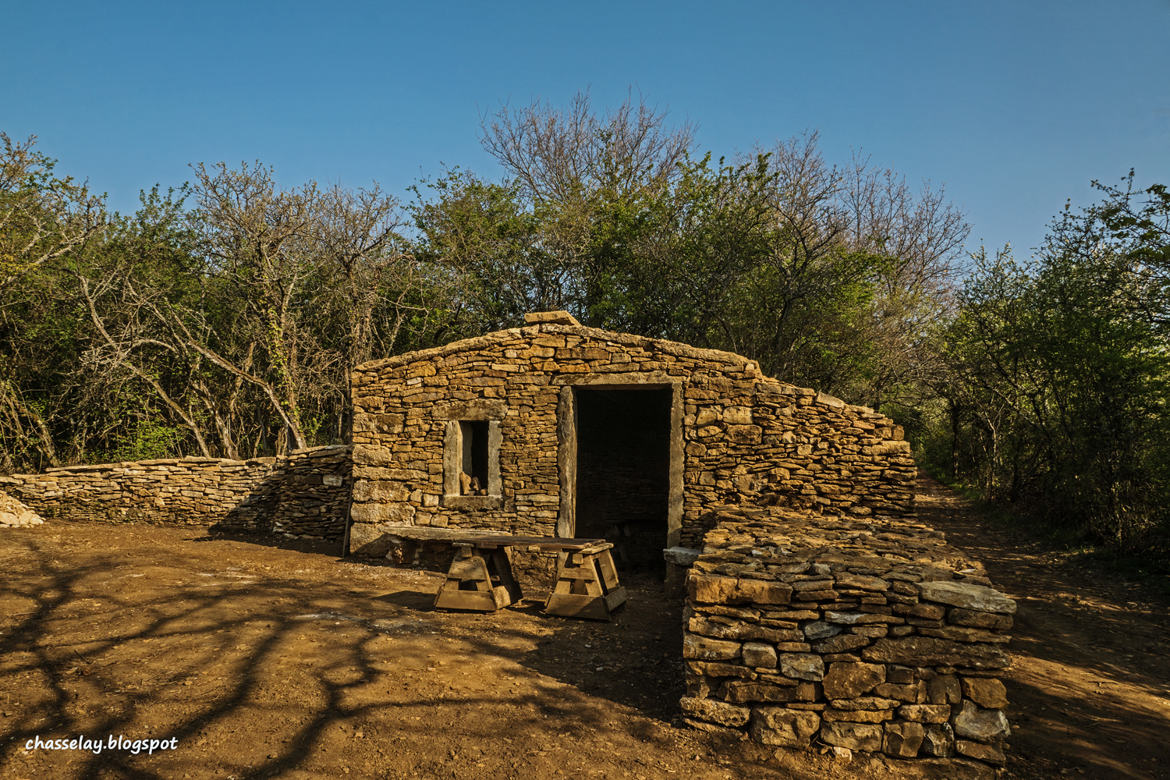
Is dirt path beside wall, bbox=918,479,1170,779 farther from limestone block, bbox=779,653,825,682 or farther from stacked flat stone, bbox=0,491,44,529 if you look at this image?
stacked flat stone, bbox=0,491,44,529

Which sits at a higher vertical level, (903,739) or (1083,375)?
(1083,375)

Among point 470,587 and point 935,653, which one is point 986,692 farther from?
point 470,587

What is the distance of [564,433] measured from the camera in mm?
9227

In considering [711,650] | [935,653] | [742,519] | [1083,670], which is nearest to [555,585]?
[742,519]

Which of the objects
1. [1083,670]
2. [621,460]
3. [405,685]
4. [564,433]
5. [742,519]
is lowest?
[1083,670]

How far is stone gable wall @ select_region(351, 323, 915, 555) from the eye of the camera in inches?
320

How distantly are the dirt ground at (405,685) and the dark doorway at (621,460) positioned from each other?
5.63m

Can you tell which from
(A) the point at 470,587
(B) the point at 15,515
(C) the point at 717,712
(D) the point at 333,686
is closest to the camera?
(C) the point at 717,712

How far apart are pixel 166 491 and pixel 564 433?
337 inches

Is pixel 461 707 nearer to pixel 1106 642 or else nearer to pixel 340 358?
pixel 1106 642

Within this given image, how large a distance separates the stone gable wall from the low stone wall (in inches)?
137

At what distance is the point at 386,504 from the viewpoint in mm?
9961

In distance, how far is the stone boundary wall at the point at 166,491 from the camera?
12461mm

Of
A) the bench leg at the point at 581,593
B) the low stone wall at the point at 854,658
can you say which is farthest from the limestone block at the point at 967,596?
the bench leg at the point at 581,593
